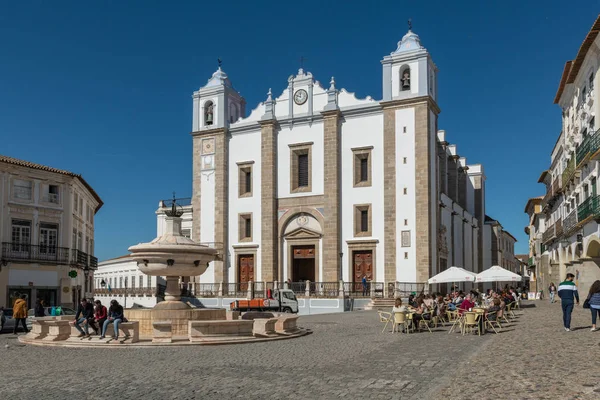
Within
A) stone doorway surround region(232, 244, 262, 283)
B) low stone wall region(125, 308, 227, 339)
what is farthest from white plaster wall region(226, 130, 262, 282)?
low stone wall region(125, 308, 227, 339)

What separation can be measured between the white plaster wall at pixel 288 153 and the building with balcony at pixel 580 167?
13944 mm

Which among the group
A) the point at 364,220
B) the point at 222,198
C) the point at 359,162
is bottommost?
the point at 364,220

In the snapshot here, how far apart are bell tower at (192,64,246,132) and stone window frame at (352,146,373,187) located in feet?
31.0

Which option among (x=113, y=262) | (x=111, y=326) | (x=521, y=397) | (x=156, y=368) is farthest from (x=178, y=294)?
(x=113, y=262)

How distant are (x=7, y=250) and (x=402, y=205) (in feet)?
70.6

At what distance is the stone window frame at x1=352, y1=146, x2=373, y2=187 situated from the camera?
40594mm

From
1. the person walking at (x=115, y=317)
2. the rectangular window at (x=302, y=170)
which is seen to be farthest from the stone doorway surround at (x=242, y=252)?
the person walking at (x=115, y=317)

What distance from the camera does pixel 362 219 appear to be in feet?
134

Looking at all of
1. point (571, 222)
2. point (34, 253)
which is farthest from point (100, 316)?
point (571, 222)

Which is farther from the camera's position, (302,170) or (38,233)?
(302,170)

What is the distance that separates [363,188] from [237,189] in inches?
344

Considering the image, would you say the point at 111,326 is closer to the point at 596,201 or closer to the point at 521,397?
the point at 521,397

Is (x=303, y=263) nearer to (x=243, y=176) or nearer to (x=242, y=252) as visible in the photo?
(x=242, y=252)

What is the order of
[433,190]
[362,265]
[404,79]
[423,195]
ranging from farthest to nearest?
[362,265], [404,79], [433,190], [423,195]
